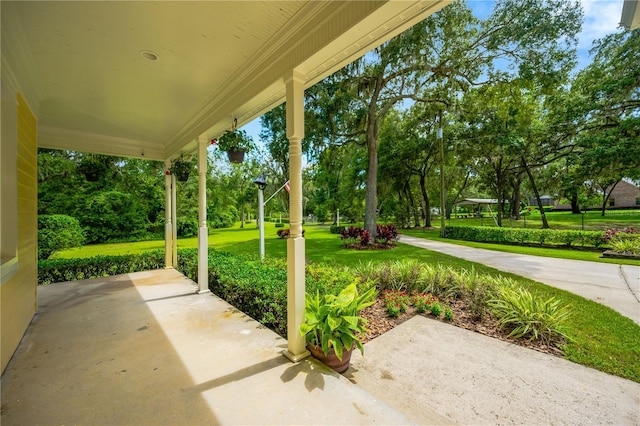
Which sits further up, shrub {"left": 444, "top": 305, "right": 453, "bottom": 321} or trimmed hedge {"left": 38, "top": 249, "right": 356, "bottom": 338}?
trimmed hedge {"left": 38, "top": 249, "right": 356, "bottom": 338}

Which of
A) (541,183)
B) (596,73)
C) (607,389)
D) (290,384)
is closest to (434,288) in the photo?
(607,389)

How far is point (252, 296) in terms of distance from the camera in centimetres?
338

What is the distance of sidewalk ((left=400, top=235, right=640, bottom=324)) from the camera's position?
3.76m

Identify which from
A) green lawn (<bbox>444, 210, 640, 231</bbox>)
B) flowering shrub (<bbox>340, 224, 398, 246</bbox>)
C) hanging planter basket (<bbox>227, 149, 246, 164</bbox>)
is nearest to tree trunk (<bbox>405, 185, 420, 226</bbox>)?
green lawn (<bbox>444, 210, 640, 231</bbox>)

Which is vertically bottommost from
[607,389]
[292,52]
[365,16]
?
[607,389]

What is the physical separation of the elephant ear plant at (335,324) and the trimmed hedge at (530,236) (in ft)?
31.7

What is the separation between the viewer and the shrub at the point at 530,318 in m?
2.83

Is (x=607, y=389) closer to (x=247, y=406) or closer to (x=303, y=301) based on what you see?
(x=303, y=301)

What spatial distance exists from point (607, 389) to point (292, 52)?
3648 millimetres

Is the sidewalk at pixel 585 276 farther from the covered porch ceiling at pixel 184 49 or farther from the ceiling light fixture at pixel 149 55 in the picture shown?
the ceiling light fixture at pixel 149 55

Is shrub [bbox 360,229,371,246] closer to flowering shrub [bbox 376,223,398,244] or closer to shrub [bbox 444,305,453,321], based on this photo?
flowering shrub [bbox 376,223,398,244]

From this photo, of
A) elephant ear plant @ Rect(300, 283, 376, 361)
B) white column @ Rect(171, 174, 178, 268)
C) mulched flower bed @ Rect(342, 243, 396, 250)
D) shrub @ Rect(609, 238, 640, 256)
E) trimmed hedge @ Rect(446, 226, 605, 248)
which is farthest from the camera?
mulched flower bed @ Rect(342, 243, 396, 250)

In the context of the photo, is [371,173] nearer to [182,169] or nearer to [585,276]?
[585,276]

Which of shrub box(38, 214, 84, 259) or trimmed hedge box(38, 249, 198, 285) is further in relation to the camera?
shrub box(38, 214, 84, 259)
